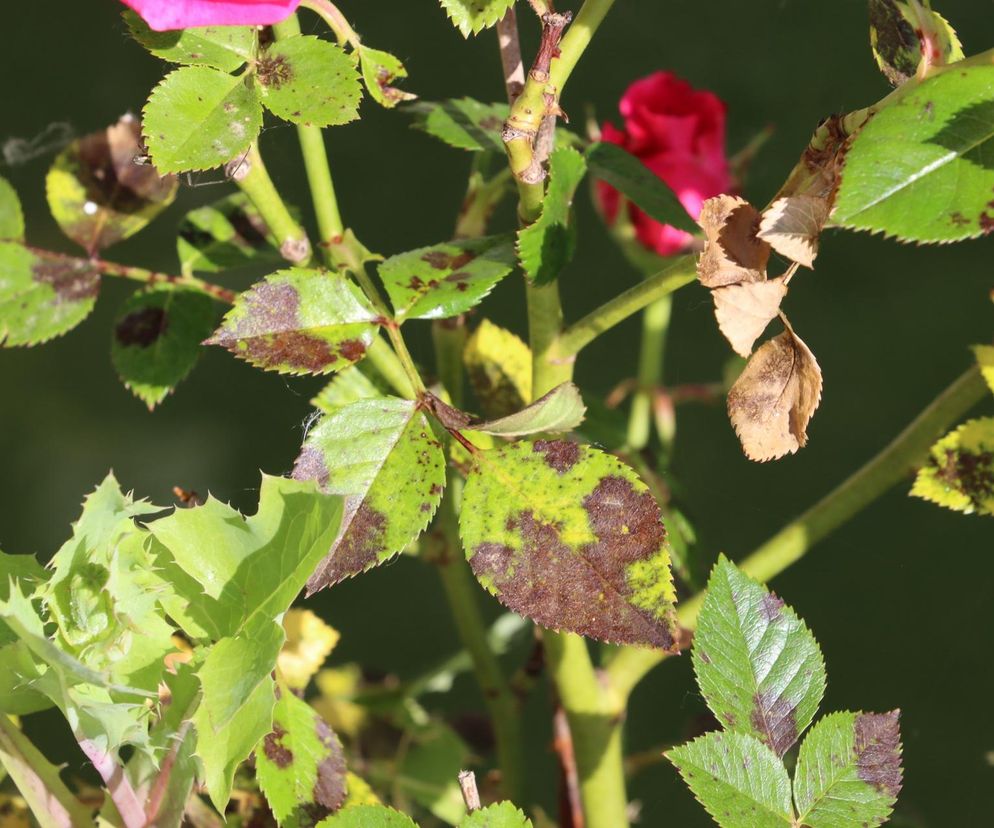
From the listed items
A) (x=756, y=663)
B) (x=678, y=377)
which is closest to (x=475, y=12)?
(x=756, y=663)

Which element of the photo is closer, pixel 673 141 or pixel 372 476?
pixel 372 476

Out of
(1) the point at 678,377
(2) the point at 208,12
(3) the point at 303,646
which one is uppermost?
(2) the point at 208,12

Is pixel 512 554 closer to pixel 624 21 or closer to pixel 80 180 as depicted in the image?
pixel 80 180

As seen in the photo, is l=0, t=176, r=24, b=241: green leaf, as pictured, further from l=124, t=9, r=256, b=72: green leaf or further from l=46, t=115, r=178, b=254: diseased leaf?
l=124, t=9, r=256, b=72: green leaf

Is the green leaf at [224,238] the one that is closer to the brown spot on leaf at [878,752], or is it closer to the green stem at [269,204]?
the green stem at [269,204]

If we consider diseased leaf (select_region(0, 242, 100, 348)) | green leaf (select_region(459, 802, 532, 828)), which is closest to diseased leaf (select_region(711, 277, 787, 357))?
green leaf (select_region(459, 802, 532, 828))

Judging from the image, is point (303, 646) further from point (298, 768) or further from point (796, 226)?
point (796, 226)

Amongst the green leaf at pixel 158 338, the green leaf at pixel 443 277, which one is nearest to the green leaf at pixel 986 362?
the green leaf at pixel 443 277
